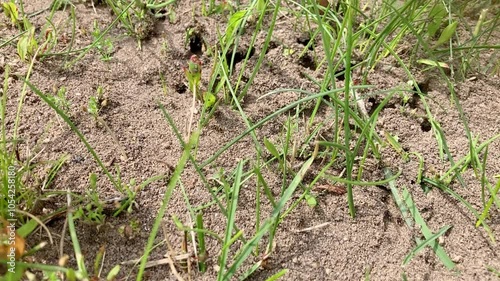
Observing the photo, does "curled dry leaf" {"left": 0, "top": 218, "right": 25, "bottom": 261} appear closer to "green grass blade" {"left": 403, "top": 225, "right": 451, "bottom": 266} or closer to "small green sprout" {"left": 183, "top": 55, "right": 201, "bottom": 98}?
"small green sprout" {"left": 183, "top": 55, "right": 201, "bottom": 98}

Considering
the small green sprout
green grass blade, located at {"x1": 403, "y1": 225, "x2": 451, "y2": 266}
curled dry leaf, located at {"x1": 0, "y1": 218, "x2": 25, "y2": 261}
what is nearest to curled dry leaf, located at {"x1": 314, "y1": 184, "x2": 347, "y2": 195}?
green grass blade, located at {"x1": 403, "y1": 225, "x2": 451, "y2": 266}

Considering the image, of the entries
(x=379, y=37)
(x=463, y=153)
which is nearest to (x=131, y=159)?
(x=379, y=37)

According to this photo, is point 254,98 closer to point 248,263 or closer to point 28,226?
point 248,263

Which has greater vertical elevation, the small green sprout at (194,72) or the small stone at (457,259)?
the small green sprout at (194,72)

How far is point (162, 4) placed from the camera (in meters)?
1.47

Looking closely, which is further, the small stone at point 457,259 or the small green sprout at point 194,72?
the small green sprout at point 194,72

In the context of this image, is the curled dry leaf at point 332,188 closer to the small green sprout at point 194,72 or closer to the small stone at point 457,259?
the small stone at point 457,259

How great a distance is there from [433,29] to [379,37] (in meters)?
0.32

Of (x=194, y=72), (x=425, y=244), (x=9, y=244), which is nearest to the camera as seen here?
(x=9, y=244)

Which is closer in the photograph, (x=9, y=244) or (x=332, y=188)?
(x=9, y=244)

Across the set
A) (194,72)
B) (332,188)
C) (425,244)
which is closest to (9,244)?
(194,72)

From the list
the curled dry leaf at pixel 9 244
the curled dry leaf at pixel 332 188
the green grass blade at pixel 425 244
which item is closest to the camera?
the curled dry leaf at pixel 9 244

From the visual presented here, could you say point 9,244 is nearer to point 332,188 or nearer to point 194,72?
point 194,72

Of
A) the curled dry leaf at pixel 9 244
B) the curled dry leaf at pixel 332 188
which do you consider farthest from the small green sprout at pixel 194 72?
the curled dry leaf at pixel 9 244
